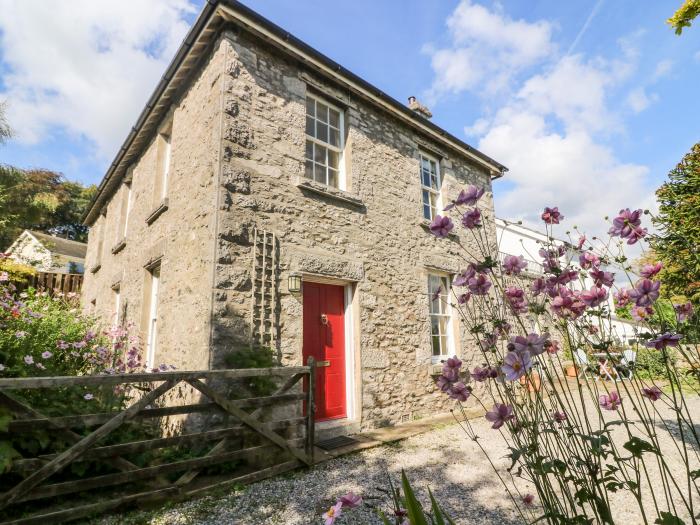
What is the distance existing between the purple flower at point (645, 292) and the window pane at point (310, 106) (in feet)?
18.4

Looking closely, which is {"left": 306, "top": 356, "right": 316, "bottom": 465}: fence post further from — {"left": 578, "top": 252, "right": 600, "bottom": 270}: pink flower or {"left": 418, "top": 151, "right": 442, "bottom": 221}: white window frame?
{"left": 418, "top": 151, "right": 442, "bottom": 221}: white window frame

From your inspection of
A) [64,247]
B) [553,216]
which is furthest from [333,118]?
[64,247]

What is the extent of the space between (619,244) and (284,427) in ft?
11.8

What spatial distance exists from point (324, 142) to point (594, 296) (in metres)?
5.30

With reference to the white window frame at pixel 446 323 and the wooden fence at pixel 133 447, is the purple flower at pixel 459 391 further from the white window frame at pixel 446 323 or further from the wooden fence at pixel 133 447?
the white window frame at pixel 446 323

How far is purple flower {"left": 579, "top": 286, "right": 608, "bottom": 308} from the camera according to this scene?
1.84 metres

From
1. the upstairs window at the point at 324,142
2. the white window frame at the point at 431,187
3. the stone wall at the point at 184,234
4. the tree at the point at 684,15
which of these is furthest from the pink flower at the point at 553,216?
the white window frame at the point at 431,187

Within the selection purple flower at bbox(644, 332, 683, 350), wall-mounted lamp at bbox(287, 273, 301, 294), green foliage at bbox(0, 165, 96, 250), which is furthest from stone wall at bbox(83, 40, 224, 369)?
green foliage at bbox(0, 165, 96, 250)

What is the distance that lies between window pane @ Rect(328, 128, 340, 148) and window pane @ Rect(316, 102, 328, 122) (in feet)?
0.71

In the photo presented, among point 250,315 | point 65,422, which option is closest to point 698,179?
point 250,315

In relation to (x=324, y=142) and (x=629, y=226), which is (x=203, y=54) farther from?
(x=629, y=226)

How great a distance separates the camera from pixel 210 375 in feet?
11.8

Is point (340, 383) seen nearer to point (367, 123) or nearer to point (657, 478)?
point (657, 478)

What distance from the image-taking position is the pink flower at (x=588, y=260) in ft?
6.43
